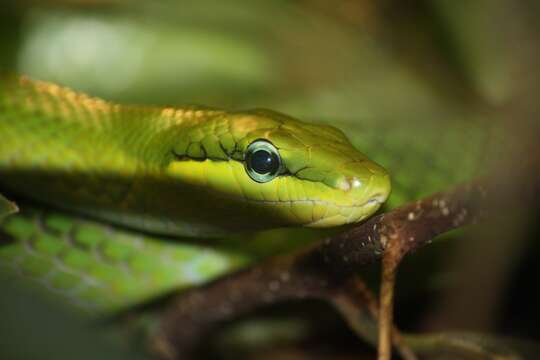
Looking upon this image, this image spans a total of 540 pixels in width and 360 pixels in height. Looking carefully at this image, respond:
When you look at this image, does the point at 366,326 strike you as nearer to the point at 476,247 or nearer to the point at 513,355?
the point at 513,355

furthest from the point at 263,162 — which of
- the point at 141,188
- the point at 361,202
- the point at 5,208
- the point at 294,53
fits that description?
the point at 294,53

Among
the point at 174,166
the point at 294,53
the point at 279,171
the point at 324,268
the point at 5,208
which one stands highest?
the point at 294,53

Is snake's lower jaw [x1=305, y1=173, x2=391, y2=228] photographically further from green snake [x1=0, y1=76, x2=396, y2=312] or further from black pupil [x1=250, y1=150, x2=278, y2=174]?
black pupil [x1=250, y1=150, x2=278, y2=174]

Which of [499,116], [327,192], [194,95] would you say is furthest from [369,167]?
[194,95]

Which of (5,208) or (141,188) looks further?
(141,188)

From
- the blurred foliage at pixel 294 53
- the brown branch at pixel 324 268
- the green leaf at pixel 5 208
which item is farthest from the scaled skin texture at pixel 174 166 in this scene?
the blurred foliage at pixel 294 53

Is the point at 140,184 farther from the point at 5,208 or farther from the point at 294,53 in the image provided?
the point at 294,53

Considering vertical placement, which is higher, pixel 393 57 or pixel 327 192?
pixel 393 57
